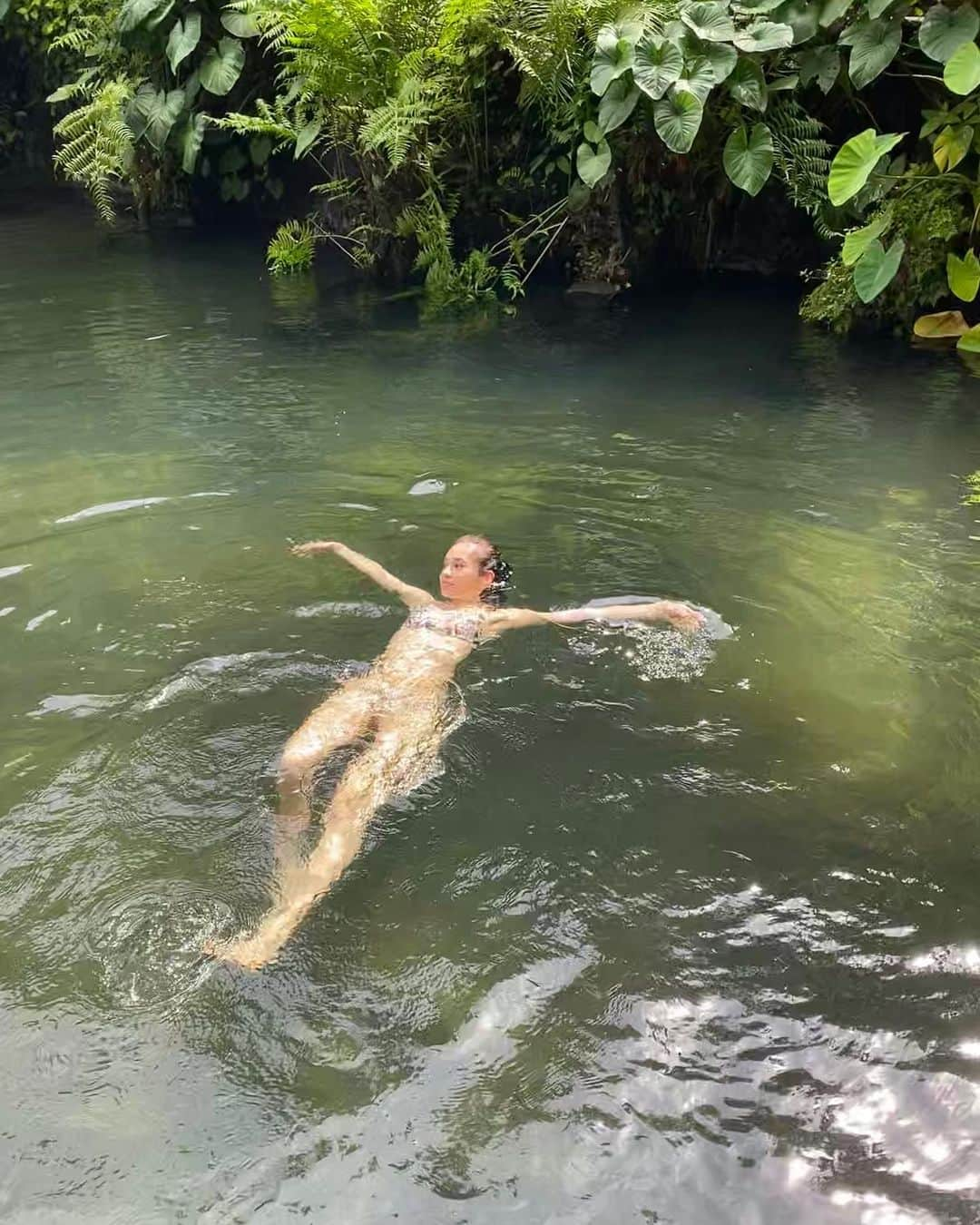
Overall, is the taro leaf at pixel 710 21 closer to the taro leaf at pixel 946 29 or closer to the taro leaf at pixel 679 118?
the taro leaf at pixel 679 118

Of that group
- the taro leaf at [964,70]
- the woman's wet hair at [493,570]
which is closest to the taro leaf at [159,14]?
the taro leaf at [964,70]

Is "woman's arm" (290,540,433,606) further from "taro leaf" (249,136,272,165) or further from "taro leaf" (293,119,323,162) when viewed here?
"taro leaf" (249,136,272,165)

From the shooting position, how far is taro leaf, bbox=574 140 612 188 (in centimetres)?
920

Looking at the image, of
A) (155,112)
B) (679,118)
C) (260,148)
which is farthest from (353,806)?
(260,148)

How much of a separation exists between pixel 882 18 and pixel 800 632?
18.7 feet

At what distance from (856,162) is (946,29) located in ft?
4.11

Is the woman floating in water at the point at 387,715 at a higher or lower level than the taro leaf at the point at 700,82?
lower

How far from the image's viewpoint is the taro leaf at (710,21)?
8.16 metres

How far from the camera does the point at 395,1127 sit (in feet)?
8.09

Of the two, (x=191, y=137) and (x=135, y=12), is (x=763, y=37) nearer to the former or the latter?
(x=191, y=137)

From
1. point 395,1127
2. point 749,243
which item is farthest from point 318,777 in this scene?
point 749,243

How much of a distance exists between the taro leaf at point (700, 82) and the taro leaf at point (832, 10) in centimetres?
88

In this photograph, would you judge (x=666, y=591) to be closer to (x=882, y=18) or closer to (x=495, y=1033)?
(x=495, y=1033)

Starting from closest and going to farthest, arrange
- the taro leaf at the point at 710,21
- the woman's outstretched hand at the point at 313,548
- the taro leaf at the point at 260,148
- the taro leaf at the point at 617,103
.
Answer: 1. the woman's outstretched hand at the point at 313,548
2. the taro leaf at the point at 710,21
3. the taro leaf at the point at 617,103
4. the taro leaf at the point at 260,148
